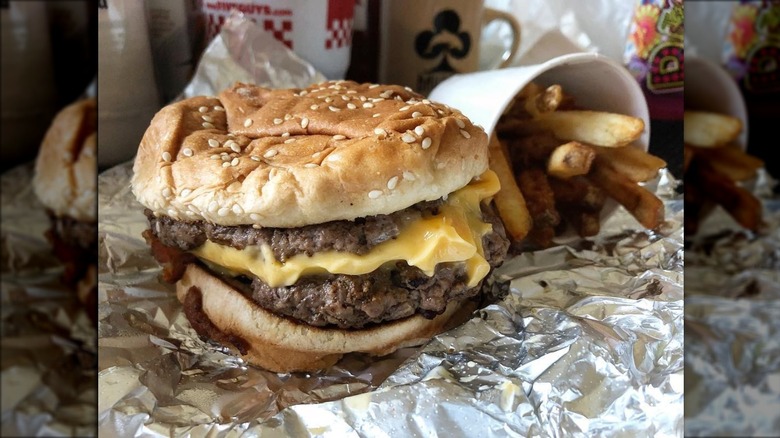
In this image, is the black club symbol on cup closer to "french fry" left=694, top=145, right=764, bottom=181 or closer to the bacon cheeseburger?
the bacon cheeseburger

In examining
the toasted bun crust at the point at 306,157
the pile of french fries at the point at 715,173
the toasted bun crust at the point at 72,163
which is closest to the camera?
the toasted bun crust at the point at 306,157

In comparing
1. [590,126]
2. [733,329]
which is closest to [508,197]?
[590,126]

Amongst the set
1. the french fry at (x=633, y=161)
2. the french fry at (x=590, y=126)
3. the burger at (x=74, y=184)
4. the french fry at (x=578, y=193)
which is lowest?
the burger at (x=74, y=184)

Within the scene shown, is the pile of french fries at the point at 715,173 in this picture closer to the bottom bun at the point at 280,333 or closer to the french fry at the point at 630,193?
the french fry at the point at 630,193

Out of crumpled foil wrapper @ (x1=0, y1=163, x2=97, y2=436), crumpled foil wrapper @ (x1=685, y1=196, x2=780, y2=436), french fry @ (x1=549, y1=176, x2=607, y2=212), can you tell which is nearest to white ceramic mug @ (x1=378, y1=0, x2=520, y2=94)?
french fry @ (x1=549, y1=176, x2=607, y2=212)

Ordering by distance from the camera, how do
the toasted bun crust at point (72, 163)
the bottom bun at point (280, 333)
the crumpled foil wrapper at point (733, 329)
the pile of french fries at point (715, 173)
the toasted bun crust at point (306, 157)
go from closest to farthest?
the toasted bun crust at point (306, 157)
the bottom bun at point (280, 333)
the crumpled foil wrapper at point (733, 329)
the toasted bun crust at point (72, 163)
the pile of french fries at point (715, 173)

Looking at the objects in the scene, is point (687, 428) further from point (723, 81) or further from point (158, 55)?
point (158, 55)

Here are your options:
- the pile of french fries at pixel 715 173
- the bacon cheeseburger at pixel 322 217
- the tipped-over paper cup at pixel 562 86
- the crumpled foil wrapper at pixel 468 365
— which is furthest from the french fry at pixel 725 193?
the bacon cheeseburger at pixel 322 217
